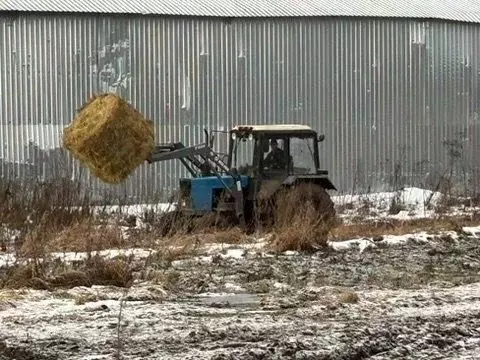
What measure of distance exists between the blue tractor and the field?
0.88 m

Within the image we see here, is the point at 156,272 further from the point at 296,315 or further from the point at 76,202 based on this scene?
the point at 76,202

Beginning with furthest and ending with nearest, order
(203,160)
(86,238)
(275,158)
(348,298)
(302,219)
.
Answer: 1. (203,160)
2. (275,158)
3. (302,219)
4. (86,238)
5. (348,298)

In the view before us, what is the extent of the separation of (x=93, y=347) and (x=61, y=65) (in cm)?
1818

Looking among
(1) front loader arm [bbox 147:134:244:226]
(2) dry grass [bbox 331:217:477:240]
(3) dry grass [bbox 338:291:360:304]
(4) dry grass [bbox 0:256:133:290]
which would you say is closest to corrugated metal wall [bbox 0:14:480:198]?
(1) front loader arm [bbox 147:134:244:226]

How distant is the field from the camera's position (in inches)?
295

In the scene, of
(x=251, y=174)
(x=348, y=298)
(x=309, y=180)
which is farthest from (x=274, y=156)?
(x=348, y=298)

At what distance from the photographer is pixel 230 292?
10688 millimetres

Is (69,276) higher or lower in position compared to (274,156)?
lower

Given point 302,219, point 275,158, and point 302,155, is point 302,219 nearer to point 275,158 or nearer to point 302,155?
point 275,158

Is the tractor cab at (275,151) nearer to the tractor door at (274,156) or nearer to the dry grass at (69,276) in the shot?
the tractor door at (274,156)

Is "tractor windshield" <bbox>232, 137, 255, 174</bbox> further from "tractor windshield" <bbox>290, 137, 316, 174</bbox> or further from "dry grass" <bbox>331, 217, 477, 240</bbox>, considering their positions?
"dry grass" <bbox>331, 217, 477, 240</bbox>

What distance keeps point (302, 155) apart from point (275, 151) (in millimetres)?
590

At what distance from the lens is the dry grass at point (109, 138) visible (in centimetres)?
1675

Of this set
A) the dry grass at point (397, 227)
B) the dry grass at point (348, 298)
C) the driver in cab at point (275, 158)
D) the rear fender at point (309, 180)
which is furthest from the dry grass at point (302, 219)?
the dry grass at point (348, 298)
